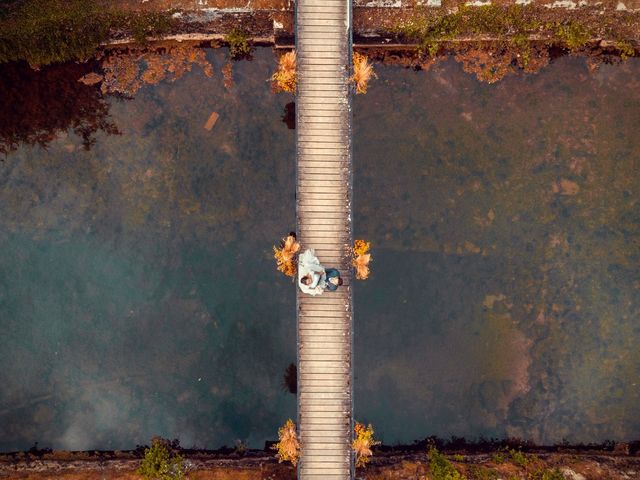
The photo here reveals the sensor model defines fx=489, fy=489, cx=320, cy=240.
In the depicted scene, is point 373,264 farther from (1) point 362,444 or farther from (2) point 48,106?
(2) point 48,106

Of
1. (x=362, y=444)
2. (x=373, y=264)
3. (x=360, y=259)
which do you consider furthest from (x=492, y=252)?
(x=362, y=444)

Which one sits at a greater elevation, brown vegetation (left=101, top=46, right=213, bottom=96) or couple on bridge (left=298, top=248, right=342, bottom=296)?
brown vegetation (left=101, top=46, right=213, bottom=96)

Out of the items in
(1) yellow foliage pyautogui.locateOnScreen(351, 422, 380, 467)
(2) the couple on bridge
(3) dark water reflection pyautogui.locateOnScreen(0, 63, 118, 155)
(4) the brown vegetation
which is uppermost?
(4) the brown vegetation

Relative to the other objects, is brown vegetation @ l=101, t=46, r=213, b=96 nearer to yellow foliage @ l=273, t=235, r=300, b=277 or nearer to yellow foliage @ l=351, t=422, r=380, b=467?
yellow foliage @ l=273, t=235, r=300, b=277

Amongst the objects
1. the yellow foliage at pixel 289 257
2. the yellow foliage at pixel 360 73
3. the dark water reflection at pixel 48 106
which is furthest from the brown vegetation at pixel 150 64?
the yellow foliage at pixel 289 257

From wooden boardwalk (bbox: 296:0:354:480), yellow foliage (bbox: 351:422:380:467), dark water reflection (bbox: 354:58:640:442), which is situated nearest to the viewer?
wooden boardwalk (bbox: 296:0:354:480)

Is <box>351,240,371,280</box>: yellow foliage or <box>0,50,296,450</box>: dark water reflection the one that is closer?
<box>351,240,371,280</box>: yellow foliage

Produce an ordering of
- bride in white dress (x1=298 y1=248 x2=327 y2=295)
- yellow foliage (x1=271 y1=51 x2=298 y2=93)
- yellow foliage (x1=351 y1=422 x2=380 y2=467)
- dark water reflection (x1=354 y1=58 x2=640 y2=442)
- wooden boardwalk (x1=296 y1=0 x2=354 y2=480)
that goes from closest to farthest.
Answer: bride in white dress (x1=298 y1=248 x2=327 y2=295), wooden boardwalk (x1=296 y1=0 x2=354 y2=480), yellow foliage (x1=271 y1=51 x2=298 y2=93), yellow foliage (x1=351 y1=422 x2=380 y2=467), dark water reflection (x1=354 y1=58 x2=640 y2=442)

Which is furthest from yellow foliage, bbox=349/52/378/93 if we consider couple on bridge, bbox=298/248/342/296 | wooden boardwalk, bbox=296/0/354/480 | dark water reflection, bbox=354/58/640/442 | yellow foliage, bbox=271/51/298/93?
couple on bridge, bbox=298/248/342/296

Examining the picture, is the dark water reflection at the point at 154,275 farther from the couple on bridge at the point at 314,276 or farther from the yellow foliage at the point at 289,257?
the couple on bridge at the point at 314,276
